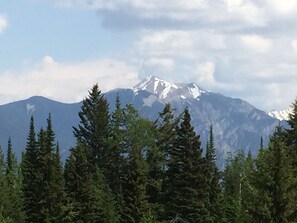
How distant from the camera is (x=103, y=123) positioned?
304 ft

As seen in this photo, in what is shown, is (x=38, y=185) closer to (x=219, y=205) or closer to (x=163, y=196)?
(x=163, y=196)

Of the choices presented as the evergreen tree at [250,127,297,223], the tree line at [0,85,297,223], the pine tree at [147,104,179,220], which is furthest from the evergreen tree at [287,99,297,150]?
the pine tree at [147,104,179,220]

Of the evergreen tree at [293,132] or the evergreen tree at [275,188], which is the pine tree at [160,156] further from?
the evergreen tree at [275,188]

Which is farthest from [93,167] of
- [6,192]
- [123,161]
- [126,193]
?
[126,193]

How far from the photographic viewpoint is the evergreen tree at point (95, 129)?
90.4 m

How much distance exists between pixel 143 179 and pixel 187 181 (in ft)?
15.2

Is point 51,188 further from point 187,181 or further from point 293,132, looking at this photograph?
point 293,132

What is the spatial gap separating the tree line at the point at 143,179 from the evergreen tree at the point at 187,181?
0.35 feet

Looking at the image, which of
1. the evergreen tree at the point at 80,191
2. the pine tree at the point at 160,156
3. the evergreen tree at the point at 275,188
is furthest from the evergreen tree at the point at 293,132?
the evergreen tree at the point at 80,191

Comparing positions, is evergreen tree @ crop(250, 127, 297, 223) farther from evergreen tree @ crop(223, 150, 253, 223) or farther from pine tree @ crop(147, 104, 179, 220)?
pine tree @ crop(147, 104, 179, 220)

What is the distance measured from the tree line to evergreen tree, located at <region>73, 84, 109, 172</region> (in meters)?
0.14

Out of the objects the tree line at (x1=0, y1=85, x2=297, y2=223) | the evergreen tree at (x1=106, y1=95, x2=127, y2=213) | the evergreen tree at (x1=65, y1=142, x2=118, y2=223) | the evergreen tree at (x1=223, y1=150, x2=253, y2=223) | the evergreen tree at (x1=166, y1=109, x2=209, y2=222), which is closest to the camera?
the tree line at (x1=0, y1=85, x2=297, y2=223)

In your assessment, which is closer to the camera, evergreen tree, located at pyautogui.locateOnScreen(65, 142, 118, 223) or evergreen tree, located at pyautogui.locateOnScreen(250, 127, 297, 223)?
evergreen tree, located at pyautogui.locateOnScreen(250, 127, 297, 223)

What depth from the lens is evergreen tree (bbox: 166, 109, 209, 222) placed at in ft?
223
